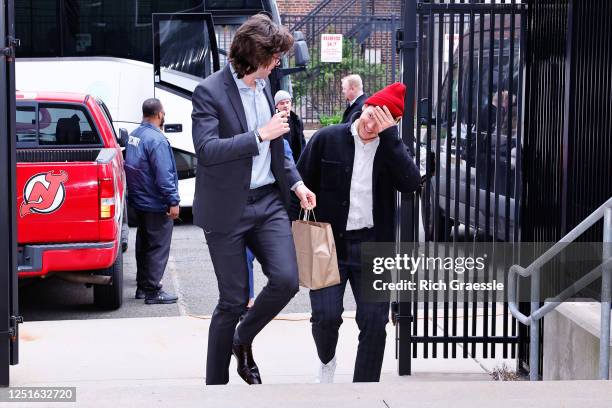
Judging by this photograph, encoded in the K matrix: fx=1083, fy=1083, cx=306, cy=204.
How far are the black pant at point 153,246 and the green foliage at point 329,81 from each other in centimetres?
1542

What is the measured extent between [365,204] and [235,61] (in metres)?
1.00

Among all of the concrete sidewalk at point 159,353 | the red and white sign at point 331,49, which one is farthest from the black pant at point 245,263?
the red and white sign at point 331,49

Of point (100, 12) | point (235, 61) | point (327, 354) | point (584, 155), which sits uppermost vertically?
point (100, 12)

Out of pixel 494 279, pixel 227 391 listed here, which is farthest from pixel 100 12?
pixel 227 391

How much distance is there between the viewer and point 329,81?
25.2 metres

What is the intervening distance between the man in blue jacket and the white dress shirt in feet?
12.9

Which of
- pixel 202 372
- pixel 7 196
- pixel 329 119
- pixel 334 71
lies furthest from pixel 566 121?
pixel 334 71

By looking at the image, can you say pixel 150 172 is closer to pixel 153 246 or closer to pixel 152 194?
pixel 152 194

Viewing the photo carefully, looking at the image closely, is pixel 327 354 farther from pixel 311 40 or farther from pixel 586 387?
pixel 311 40

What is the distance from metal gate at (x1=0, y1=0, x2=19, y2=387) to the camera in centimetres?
559

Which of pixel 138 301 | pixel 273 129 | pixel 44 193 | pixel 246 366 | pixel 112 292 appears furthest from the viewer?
pixel 138 301

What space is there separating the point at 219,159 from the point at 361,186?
2.88 ft

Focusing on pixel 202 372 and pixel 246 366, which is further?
pixel 202 372

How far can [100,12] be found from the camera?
603 inches
